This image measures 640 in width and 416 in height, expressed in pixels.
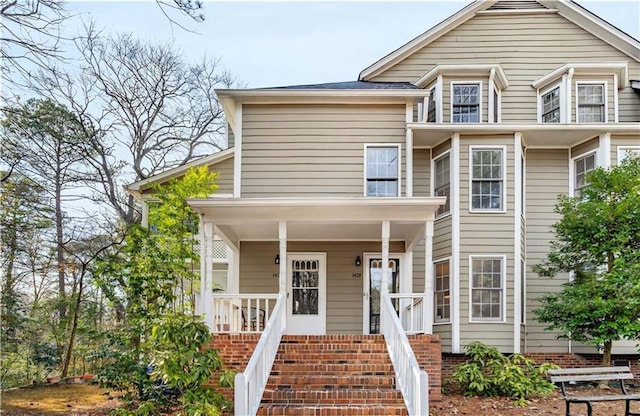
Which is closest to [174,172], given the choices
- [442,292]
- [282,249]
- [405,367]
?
[282,249]

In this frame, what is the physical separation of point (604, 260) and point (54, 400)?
1061 cm

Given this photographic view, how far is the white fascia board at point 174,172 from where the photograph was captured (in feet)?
41.3

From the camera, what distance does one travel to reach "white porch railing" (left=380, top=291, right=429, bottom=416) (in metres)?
6.05

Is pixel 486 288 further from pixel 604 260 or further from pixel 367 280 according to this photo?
pixel 367 280

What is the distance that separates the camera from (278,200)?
900 cm

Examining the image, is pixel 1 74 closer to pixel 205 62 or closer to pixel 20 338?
pixel 20 338

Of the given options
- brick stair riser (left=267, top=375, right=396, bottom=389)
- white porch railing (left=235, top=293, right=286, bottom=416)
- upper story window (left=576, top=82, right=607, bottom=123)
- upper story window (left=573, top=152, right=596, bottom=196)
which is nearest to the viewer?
white porch railing (left=235, top=293, right=286, bottom=416)

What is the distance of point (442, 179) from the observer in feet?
40.0

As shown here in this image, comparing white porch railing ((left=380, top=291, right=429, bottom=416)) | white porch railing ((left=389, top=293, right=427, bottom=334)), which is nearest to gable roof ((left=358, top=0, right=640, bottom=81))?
white porch railing ((left=389, top=293, right=427, bottom=334))

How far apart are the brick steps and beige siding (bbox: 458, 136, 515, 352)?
10.8 ft

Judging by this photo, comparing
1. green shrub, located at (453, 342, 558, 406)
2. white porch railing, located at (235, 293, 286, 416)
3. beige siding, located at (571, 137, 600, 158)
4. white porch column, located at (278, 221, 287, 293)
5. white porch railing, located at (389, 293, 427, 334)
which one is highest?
beige siding, located at (571, 137, 600, 158)

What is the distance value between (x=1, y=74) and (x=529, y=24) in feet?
38.2

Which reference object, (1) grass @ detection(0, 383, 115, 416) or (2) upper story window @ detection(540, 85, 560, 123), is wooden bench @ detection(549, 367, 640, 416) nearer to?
(2) upper story window @ detection(540, 85, 560, 123)

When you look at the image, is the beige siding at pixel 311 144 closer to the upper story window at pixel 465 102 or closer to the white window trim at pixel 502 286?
the upper story window at pixel 465 102
